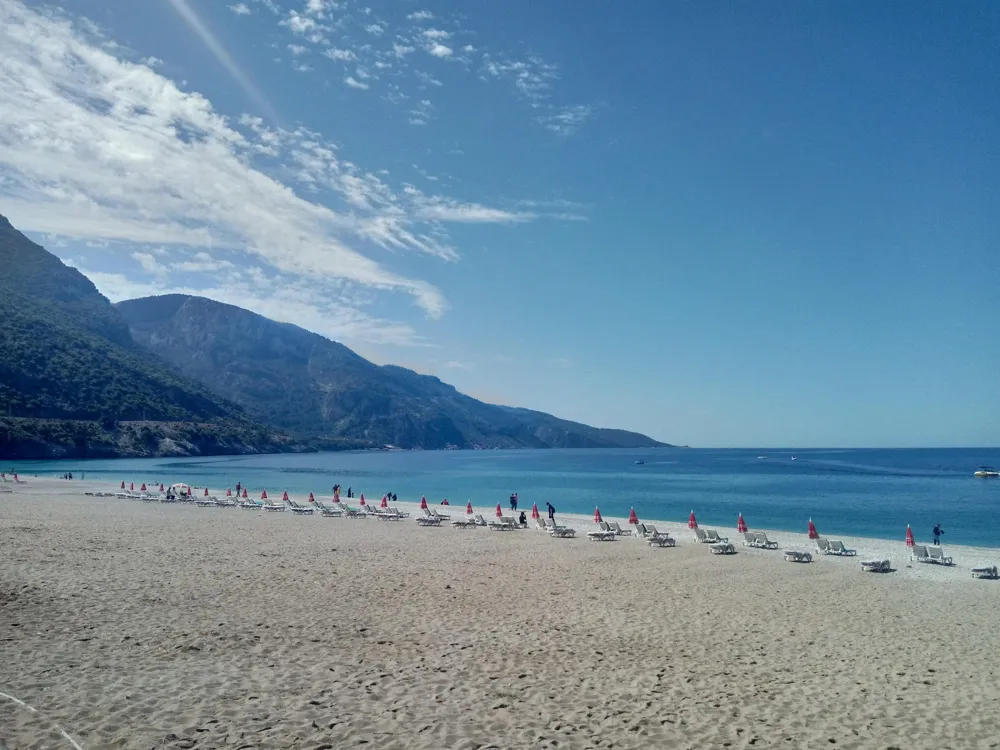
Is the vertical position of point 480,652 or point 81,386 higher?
point 81,386

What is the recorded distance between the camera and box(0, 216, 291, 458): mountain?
365ft

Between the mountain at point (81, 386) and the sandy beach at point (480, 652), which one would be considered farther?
the mountain at point (81, 386)

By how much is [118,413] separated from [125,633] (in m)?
143

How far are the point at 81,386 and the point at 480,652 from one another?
480ft

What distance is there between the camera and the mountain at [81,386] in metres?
111

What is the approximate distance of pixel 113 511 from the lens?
29.0 metres

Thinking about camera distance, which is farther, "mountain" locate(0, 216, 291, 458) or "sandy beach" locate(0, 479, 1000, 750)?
"mountain" locate(0, 216, 291, 458)

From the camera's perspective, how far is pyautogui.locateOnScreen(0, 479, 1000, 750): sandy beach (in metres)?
6.48

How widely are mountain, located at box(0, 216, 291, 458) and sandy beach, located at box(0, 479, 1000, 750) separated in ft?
357

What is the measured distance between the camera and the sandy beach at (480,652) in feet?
21.3

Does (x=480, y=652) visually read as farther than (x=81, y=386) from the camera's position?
No

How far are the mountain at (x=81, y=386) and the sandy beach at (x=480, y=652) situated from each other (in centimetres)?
10891

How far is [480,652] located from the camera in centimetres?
911

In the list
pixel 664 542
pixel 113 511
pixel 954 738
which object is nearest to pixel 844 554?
pixel 664 542
